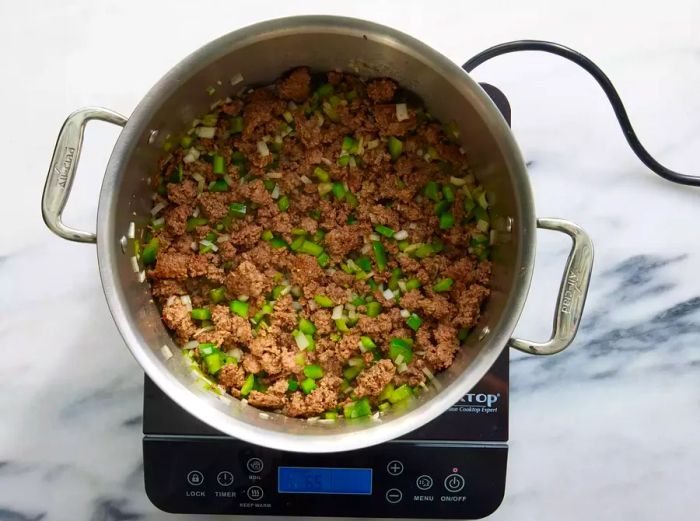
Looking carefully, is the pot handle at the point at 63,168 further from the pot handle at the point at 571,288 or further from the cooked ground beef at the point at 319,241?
the pot handle at the point at 571,288

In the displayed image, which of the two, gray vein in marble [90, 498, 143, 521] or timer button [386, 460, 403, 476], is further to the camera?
gray vein in marble [90, 498, 143, 521]

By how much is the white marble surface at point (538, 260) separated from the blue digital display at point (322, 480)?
0.27 m

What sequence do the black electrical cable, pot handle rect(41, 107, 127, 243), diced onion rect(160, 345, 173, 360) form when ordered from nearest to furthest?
1. pot handle rect(41, 107, 127, 243)
2. diced onion rect(160, 345, 173, 360)
3. the black electrical cable

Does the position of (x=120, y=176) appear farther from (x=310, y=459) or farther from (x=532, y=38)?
(x=532, y=38)

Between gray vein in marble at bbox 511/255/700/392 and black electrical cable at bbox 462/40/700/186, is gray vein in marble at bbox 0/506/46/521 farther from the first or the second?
black electrical cable at bbox 462/40/700/186

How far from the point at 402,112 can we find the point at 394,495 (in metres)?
0.66

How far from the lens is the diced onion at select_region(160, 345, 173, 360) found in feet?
3.79

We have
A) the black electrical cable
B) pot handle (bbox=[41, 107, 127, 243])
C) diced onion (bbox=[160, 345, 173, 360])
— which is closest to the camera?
pot handle (bbox=[41, 107, 127, 243])

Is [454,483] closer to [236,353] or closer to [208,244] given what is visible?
[236,353]

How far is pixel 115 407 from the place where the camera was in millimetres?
1317

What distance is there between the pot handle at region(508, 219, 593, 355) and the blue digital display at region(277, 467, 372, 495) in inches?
15.2

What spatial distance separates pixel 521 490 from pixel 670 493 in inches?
11.3

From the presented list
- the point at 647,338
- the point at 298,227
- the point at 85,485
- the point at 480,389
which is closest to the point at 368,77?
the point at 298,227

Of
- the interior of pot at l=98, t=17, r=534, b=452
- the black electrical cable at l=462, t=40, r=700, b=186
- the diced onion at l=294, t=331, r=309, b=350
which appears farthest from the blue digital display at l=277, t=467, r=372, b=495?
the black electrical cable at l=462, t=40, r=700, b=186
